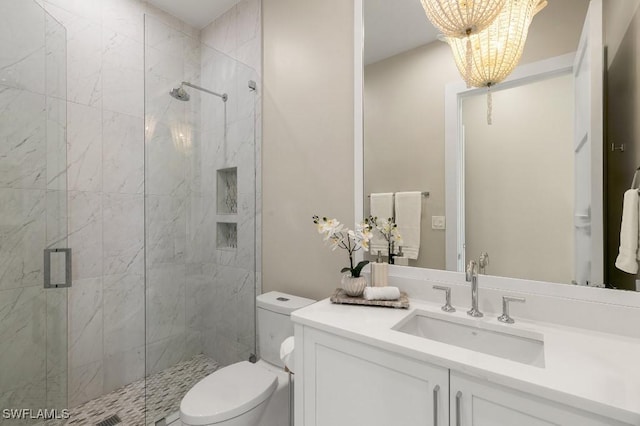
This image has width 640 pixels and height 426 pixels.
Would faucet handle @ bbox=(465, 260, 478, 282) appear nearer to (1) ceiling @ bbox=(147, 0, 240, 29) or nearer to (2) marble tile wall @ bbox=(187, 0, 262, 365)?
(2) marble tile wall @ bbox=(187, 0, 262, 365)

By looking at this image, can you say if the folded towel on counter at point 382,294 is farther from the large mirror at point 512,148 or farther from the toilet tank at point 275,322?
the toilet tank at point 275,322

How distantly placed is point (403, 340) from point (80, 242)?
6.61 ft

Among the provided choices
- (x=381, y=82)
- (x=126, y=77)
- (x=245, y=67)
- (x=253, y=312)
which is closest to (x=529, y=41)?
(x=381, y=82)

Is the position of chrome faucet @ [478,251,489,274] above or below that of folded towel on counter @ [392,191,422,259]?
below

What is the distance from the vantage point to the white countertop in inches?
25.0

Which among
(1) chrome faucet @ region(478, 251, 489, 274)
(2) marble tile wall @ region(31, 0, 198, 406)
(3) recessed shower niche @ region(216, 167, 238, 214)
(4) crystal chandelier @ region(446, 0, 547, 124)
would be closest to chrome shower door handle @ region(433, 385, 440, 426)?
(1) chrome faucet @ region(478, 251, 489, 274)

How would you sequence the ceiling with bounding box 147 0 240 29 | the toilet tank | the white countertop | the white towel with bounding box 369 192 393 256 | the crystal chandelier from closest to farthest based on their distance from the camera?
the white countertop < the crystal chandelier < the white towel with bounding box 369 192 393 256 < the toilet tank < the ceiling with bounding box 147 0 240 29

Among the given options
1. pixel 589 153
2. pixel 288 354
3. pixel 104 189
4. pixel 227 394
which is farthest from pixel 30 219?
pixel 589 153

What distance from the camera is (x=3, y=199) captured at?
51.1 inches

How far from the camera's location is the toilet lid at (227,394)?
1.21 m

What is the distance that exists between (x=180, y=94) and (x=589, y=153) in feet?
6.19

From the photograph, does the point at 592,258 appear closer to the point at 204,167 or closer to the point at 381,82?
the point at 381,82

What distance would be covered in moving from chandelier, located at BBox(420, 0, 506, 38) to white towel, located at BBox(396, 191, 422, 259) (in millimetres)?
650

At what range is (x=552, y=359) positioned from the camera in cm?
80
